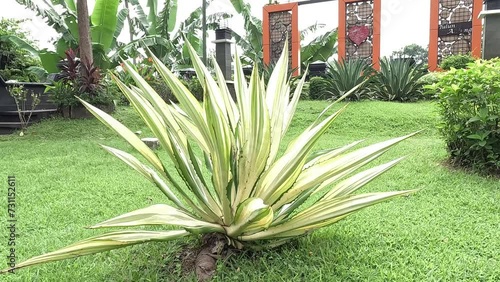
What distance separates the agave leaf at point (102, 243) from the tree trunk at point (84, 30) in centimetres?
679

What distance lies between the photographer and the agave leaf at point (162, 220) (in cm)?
140

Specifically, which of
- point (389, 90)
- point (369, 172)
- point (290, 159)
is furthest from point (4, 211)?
point (389, 90)

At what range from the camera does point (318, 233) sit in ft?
6.28

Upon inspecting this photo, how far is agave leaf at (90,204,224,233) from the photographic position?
4.58ft

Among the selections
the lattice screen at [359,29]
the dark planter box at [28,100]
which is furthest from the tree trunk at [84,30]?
the lattice screen at [359,29]

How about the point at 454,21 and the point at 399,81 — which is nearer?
the point at 399,81

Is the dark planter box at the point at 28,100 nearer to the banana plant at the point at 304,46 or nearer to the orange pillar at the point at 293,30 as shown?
the orange pillar at the point at 293,30

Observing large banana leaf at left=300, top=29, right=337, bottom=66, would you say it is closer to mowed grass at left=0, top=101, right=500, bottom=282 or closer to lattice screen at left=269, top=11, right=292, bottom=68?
lattice screen at left=269, top=11, right=292, bottom=68

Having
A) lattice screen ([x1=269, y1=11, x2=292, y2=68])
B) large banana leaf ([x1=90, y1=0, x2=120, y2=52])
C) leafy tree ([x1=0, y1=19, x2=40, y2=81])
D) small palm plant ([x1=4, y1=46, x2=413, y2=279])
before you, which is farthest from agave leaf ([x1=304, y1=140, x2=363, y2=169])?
lattice screen ([x1=269, y1=11, x2=292, y2=68])

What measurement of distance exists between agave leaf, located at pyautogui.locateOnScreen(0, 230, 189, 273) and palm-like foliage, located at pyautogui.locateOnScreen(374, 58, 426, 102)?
785cm

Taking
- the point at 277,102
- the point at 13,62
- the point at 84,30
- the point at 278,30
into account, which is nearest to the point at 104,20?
the point at 84,30

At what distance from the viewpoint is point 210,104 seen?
133 centimetres

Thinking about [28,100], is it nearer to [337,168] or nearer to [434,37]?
[337,168]

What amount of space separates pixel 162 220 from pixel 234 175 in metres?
0.31
